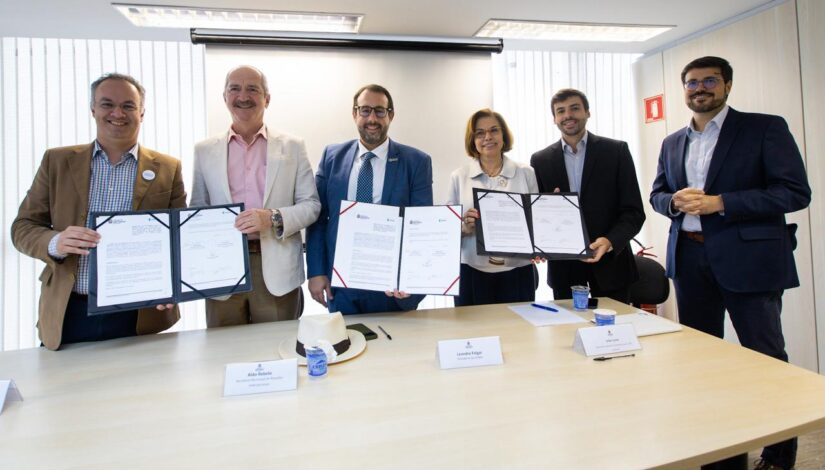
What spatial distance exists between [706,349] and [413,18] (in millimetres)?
2924

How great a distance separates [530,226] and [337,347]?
→ 1061 mm

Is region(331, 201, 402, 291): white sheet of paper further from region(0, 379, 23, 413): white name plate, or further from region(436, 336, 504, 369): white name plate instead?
region(0, 379, 23, 413): white name plate

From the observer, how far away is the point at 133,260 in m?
1.56

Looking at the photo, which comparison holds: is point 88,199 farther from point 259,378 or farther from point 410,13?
point 410,13

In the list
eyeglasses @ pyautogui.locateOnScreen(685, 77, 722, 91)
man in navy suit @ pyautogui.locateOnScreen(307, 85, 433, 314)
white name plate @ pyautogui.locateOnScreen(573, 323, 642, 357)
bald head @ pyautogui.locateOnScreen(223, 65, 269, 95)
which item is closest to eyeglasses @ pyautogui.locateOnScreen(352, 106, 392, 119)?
man in navy suit @ pyautogui.locateOnScreen(307, 85, 433, 314)

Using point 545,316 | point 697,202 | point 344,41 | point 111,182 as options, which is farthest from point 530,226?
point 344,41

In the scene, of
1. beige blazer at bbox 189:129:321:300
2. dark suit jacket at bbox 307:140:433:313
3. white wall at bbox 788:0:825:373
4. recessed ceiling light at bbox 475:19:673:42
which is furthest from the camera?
recessed ceiling light at bbox 475:19:673:42

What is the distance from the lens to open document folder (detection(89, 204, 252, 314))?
152 centimetres

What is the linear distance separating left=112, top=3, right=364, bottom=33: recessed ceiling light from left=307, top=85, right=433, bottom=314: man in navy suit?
137 centimetres

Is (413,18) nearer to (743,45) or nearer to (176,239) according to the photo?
(176,239)

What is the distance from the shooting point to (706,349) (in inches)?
57.4

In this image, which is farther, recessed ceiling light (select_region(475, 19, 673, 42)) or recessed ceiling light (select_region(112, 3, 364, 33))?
recessed ceiling light (select_region(475, 19, 673, 42))

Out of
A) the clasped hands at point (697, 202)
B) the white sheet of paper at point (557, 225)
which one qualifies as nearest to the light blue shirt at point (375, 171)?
the white sheet of paper at point (557, 225)

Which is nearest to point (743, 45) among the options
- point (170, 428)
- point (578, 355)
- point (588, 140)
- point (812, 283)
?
point (812, 283)
